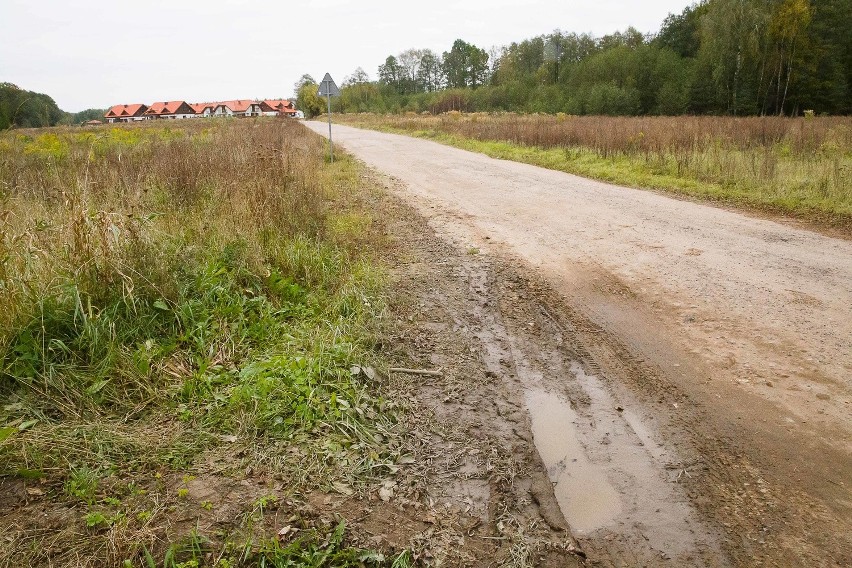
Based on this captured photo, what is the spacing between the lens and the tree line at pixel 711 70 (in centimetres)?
3647

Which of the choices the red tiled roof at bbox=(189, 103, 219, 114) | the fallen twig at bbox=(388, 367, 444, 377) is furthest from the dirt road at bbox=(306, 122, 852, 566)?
the red tiled roof at bbox=(189, 103, 219, 114)

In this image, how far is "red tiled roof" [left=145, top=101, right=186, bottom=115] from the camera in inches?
4249

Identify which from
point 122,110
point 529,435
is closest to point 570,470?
point 529,435

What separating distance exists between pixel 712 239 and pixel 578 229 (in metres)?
1.84

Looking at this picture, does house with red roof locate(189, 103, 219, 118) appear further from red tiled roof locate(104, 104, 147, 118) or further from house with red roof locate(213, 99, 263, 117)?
red tiled roof locate(104, 104, 147, 118)

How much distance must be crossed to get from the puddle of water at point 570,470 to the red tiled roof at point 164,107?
124 m

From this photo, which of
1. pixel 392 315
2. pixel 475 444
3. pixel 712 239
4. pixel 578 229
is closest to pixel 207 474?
pixel 475 444

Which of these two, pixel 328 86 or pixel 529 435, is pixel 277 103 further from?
pixel 529 435

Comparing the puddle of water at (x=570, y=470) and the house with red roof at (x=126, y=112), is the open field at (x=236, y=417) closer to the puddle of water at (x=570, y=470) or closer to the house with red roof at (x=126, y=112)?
the puddle of water at (x=570, y=470)

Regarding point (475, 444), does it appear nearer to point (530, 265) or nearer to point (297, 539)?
point (297, 539)

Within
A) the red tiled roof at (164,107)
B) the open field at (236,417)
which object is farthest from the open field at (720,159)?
the red tiled roof at (164,107)

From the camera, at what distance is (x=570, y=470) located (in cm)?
296

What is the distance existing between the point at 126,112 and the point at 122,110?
6.39ft

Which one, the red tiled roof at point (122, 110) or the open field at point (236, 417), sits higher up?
the red tiled roof at point (122, 110)
